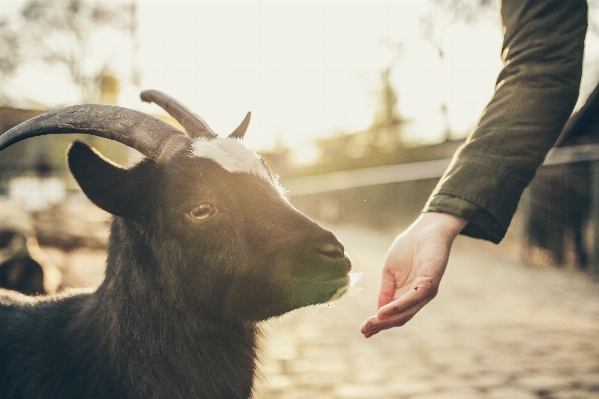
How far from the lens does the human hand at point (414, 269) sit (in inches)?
71.6

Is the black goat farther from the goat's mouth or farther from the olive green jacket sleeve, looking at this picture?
the olive green jacket sleeve

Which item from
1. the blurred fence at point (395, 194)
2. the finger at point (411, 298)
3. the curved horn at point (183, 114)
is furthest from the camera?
the blurred fence at point (395, 194)

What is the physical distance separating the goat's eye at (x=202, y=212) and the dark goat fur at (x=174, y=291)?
0.03m

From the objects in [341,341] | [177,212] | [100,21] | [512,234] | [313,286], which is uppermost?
[100,21]

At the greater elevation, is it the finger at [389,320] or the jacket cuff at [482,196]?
the jacket cuff at [482,196]

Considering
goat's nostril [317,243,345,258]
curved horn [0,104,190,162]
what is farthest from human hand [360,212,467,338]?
curved horn [0,104,190,162]

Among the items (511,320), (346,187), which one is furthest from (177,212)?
(346,187)

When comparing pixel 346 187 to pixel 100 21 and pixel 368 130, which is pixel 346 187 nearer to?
pixel 368 130

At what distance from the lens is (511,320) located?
6344 millimetres

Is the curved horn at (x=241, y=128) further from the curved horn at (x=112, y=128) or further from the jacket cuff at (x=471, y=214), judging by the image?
the jacket cuff at (x=471, y=214)

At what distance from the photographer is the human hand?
182 centimetres

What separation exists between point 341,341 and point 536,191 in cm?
685

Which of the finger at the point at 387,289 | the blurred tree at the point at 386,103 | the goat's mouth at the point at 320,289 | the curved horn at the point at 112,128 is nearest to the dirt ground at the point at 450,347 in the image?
the goat's mouth at the point at 320,289

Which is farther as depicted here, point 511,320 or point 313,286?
point 511,320
